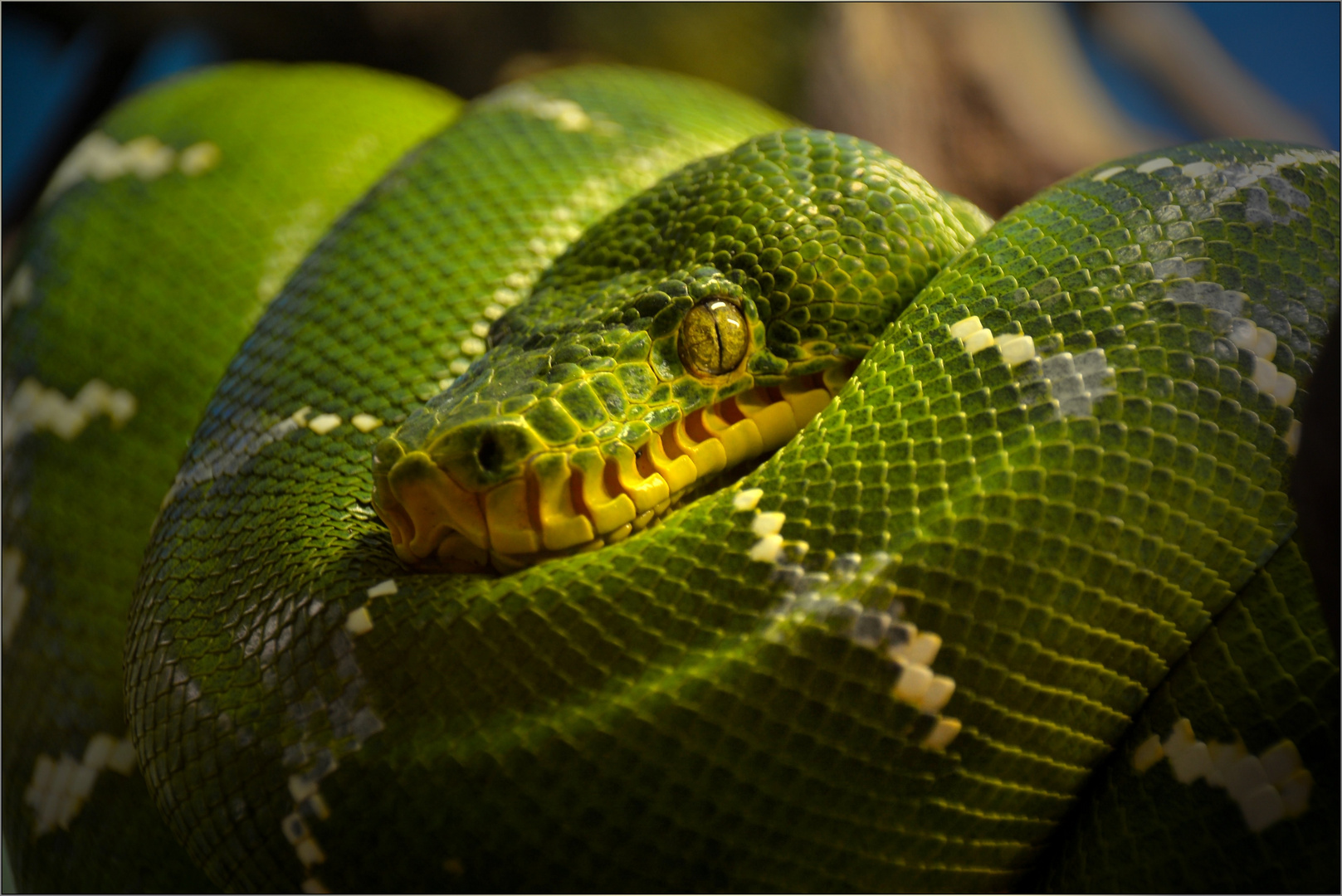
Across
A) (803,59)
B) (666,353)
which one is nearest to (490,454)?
(666,353)

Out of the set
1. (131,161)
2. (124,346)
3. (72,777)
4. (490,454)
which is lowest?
(72,777)

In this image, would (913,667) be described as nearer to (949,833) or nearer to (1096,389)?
(949,833)

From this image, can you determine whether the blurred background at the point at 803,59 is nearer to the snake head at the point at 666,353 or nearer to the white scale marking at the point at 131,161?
the white scale marking at the point at 131,161

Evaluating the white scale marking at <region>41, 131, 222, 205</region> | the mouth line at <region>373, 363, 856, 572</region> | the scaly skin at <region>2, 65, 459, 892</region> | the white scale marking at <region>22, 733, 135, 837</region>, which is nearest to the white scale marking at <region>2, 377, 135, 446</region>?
→ the scaly skin at <region>2, 65, 459, 892</region>

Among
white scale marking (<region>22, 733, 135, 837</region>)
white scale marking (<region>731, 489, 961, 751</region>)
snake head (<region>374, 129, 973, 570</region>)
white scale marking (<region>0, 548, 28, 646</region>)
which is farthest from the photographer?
white scale marking (<region>0, 548, 28, 646</region>)

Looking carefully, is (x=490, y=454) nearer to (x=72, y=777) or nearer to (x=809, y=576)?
(x=809, y=576)

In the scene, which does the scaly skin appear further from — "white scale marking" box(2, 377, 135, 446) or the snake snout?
the snake snout

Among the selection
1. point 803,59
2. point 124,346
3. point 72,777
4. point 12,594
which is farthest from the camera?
point 803,59
